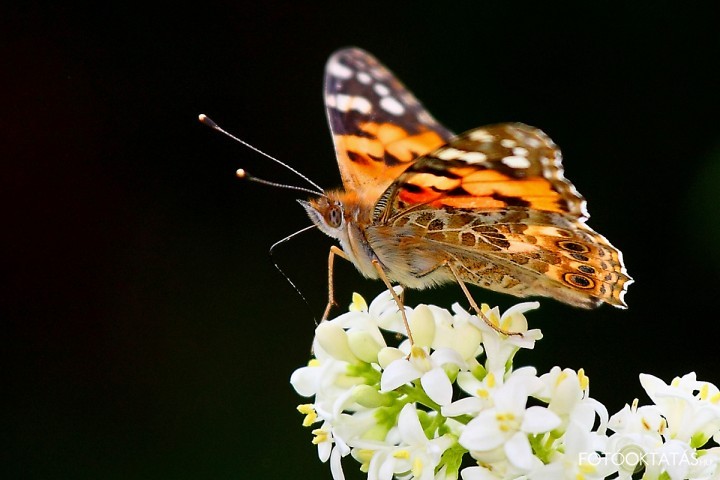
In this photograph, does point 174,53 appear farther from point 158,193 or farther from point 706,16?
point 706,16

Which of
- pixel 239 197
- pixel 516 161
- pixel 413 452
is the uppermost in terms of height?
pixel 516 161

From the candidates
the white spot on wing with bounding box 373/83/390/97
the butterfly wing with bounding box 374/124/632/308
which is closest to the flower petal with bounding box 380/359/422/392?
the butterfly wing with bounding box 374/124/632/308

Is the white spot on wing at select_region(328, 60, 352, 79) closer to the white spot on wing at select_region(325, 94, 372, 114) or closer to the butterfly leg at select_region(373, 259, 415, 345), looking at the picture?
the white spot on wing at select_region(325, 94, 372, 114)

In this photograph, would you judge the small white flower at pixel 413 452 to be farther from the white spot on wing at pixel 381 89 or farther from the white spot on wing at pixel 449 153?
the white spot on wing at pixel 381 89

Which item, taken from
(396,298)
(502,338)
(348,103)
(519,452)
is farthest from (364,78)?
(519,452)

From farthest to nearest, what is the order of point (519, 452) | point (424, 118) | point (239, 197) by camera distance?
1. point (239, 197)
2. point (424, 118)
3. point (519, 452)

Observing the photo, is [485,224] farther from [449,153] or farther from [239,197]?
[239,197]

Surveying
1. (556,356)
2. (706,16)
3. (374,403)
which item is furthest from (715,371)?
(374,403)
